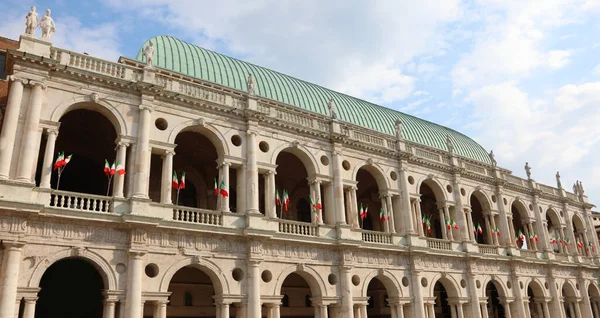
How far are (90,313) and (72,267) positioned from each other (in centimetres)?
240

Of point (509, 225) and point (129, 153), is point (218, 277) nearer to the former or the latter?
point (129, 153)

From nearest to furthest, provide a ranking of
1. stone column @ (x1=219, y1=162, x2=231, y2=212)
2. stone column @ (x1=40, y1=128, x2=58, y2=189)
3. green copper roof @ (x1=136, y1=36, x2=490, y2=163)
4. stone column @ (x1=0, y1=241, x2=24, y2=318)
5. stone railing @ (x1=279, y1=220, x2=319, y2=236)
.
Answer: stone column @ (x1=0, y1=241, x2=24, y2=318), stone column @ (x1=40, y1=128, x2=58, y2=189), stone column @ (x1=219, y1=162, x2=231, y2=212), stone railing @ (x1=279, y1=220, x2=319, y2=236), green copper roof @ (x1=136, y1=36, x2=490, y2=163)

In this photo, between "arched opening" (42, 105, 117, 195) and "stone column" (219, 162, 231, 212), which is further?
"arched opening" (42, 105, 117, 195)

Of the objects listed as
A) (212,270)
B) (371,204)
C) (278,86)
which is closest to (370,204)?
(371,204)

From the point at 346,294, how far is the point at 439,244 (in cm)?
929

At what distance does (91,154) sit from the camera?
2602 centimetres

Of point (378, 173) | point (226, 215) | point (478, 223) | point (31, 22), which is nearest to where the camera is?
point (31, 22)

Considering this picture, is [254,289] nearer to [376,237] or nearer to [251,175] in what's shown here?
[251,175]

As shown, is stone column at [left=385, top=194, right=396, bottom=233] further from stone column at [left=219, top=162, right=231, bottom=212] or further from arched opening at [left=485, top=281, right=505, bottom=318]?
arched opening at [left=485, top=281, right=505, bottom=318]

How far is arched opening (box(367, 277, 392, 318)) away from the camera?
34.7 m

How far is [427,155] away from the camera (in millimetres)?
33500

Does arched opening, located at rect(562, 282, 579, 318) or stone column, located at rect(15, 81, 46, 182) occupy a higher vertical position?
stone column, located at rect(15, 81, 46, 182)

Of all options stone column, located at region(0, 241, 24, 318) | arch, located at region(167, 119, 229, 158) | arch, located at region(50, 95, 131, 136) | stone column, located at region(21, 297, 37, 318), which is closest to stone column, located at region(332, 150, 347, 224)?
arch, located at region(167, 119, 229, 158)

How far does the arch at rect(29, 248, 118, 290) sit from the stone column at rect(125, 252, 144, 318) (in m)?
0.60
